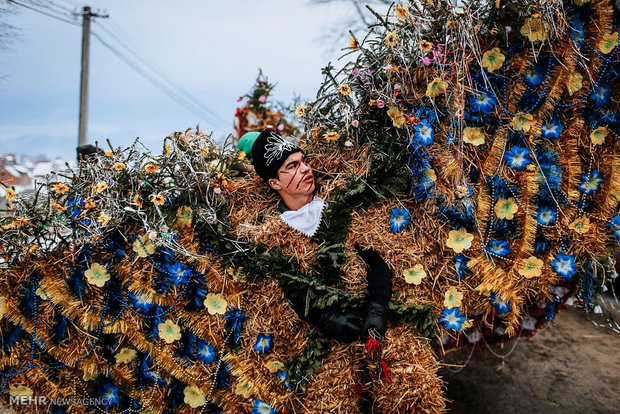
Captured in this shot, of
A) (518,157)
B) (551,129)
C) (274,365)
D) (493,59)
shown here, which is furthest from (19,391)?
(551,129)

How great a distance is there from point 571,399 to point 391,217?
2323 millimetres

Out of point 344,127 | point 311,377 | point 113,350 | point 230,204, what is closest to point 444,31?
point 344,127

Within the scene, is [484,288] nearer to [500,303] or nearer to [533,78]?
[500,303]

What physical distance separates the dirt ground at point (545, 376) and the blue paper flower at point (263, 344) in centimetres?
181

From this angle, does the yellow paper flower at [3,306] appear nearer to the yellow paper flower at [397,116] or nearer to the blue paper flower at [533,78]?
the yellow paper flower at [397,116]

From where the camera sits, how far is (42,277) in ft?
7.49

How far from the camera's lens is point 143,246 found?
7.36 ft

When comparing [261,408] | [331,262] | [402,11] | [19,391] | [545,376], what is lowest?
[545,376]

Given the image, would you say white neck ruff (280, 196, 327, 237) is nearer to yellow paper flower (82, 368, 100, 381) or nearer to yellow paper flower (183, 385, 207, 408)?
yellow paper flower (183, 385, 207, 408)

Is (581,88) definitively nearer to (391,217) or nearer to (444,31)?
(444,31)

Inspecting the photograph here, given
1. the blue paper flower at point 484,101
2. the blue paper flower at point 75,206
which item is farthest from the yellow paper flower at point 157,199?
the blue paper flower at point 484,101

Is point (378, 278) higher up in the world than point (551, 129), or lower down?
lower down

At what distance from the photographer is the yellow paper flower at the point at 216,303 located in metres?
2.21

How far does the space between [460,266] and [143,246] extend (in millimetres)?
1664
